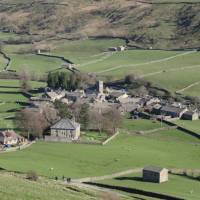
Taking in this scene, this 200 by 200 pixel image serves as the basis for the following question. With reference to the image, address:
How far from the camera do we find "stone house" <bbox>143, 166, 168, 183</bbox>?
63.1 m

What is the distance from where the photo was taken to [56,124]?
87250 mm

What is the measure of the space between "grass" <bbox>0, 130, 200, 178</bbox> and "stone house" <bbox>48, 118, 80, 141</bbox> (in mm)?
4579

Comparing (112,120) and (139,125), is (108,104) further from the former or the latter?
(112,120)

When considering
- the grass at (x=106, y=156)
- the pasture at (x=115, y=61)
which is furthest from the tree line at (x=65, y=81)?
the grass at (x=106, y=156)

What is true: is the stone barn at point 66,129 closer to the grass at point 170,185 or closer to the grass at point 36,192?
the grass at point 170,185

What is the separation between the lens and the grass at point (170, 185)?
190 feet

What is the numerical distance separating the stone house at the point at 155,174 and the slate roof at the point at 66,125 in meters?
23.3

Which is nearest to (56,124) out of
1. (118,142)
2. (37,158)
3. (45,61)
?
(118,142)

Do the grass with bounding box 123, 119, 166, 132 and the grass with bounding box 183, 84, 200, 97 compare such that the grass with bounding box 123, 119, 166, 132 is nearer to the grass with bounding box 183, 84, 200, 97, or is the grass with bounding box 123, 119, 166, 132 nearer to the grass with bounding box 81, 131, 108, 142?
A: the grass with bounding box 81, 131, 108, 142

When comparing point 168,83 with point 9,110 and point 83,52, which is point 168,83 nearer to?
point 9,110

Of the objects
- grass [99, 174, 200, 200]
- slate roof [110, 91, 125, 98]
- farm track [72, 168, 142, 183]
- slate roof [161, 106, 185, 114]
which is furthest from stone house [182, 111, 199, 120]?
grass [99, 174, 200, 200]

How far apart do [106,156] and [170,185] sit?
43.3 feet

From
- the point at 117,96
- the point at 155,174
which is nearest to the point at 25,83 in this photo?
the point at 117,96

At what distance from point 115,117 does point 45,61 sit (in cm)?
7707
